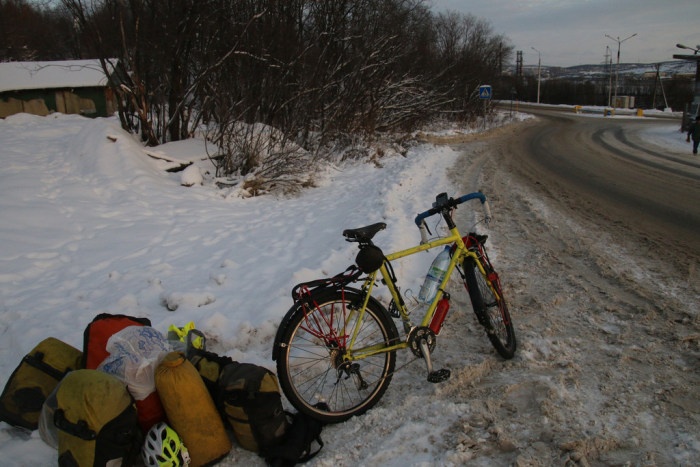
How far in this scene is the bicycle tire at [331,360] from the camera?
279 cm

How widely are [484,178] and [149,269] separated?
26.2ft

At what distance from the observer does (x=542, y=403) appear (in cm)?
289

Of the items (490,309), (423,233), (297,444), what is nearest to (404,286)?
(490,309)

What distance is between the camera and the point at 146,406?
2.61 meters

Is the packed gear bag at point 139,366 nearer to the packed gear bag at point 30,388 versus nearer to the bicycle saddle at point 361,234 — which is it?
the packed gear bag at point 30,388

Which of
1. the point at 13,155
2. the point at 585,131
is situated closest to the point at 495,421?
the point at 13,155

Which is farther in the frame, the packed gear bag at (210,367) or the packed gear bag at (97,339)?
the packed gear bag at (97,339)

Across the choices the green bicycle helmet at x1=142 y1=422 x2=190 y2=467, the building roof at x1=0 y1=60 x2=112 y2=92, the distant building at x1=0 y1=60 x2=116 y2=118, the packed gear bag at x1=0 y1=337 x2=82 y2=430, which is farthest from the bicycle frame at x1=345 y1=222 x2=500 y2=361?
the building roof at x1=0 y1=60 x2=112 y2=92

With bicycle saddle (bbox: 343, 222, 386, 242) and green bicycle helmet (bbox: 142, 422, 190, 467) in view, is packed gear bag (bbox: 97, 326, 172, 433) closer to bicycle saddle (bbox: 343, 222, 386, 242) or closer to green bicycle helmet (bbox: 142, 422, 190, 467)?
green bicycle helmet (bbox: 142, 422, 190, 467)

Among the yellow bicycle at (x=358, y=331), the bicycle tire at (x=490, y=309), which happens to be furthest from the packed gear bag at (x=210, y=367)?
the bicycle tire at (x=490, y=309)

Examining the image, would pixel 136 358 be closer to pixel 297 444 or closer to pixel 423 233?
pixel 297 444

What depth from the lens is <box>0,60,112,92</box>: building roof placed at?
28.9 m

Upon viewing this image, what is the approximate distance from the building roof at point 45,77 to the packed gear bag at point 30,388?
100.0 ft

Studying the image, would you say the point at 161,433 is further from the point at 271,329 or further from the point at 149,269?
the point at 149,269
